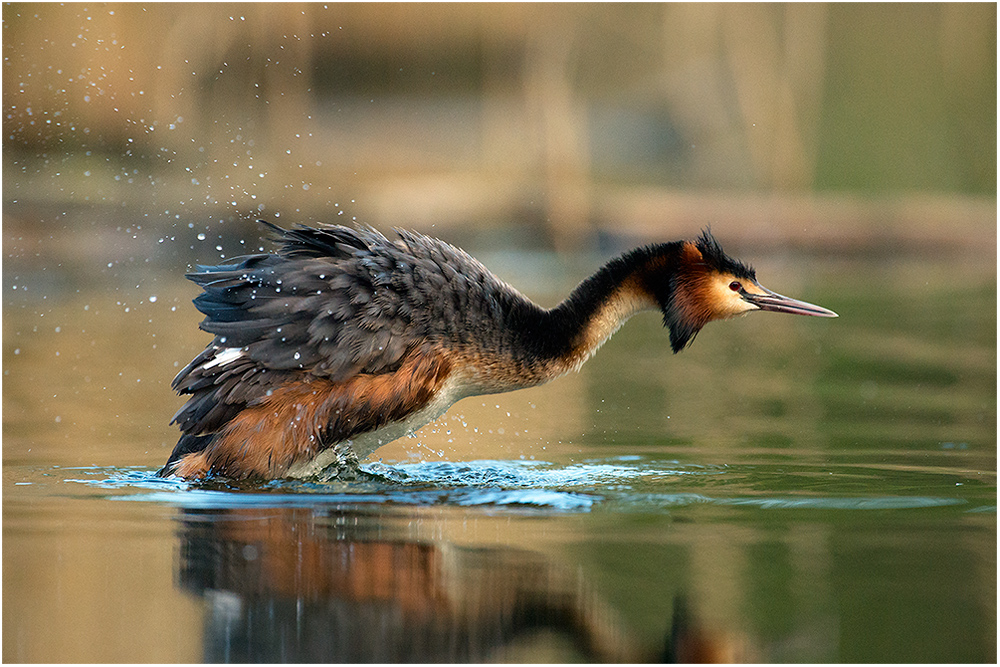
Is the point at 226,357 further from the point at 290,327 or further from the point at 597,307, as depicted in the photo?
the point at 597,307

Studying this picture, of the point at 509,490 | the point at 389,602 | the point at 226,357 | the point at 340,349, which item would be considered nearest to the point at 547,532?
the point at 509,490

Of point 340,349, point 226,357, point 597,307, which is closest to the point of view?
point 340,349

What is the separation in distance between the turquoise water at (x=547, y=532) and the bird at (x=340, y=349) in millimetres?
213

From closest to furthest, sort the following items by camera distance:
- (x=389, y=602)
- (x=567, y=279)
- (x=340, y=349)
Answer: (x=389, y=602) < (x=340, y=349) < (x=567, y=279)

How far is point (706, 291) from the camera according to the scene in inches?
261

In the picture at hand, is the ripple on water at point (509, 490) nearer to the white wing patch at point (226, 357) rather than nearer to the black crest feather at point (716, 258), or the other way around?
the white wing patch at point (226, 357)

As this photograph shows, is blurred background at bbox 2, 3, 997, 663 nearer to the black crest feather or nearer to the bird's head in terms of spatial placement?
the bird's head

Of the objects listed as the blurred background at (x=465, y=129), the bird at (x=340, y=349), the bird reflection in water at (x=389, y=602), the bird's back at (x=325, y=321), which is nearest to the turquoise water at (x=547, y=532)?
the bird reflection in water at (x=389, y=602)

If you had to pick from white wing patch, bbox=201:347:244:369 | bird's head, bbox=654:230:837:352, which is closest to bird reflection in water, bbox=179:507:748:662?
white wing patch, bbox=201:347:244:369

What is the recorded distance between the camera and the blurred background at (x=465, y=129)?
1580cm

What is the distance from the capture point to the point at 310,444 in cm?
585

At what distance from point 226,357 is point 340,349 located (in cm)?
54

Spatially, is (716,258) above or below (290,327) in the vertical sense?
above

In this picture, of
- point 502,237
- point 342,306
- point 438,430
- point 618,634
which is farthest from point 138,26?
point 618,634
